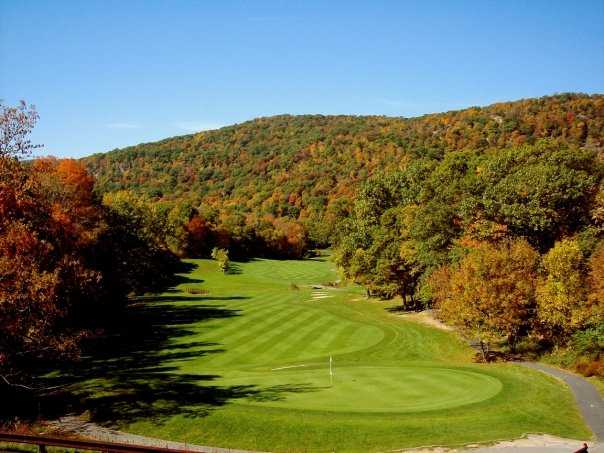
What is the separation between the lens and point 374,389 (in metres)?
24.8

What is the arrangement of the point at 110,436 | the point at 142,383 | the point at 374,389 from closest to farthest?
the point at 110,436, the point at 374,389, the point at 142,383

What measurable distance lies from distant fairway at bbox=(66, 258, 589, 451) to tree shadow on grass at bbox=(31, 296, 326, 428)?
0.10 meters

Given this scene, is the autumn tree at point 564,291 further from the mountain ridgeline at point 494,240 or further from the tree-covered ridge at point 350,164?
the tree-covered ridge at point 350,164

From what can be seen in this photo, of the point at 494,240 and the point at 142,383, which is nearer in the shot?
the point at 142,383

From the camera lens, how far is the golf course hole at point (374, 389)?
22547 mm

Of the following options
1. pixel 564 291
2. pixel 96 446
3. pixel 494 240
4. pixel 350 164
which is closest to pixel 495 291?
pixel 564 291

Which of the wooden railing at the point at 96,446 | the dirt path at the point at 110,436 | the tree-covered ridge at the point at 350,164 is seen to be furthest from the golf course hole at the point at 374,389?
the tree-covered ridge at the point at 350,164

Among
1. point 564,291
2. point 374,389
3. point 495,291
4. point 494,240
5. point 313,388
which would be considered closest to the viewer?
point 374,389

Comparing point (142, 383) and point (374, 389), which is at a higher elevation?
point (374, 389)

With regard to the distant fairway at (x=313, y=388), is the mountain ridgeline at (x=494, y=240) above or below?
above

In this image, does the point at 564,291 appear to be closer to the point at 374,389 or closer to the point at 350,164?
the point at 374,389

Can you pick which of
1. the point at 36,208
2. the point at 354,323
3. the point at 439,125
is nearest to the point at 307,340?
the point at 354,323

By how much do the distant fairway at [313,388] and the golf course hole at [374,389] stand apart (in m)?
0.06

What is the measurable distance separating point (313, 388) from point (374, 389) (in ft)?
9.88
